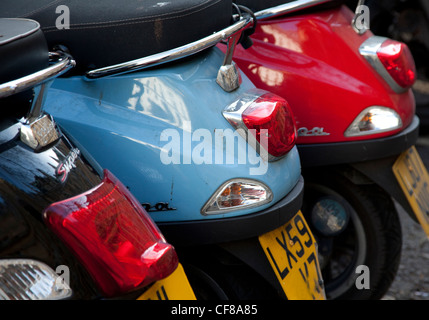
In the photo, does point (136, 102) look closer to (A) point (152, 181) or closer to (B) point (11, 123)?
(A) point (152, 181)

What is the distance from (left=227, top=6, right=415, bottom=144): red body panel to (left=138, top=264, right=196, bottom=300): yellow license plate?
117 centimetres

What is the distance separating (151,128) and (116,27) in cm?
31

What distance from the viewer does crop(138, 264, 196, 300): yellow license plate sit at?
152 centimetres

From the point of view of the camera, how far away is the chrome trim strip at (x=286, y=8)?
8.32 ft

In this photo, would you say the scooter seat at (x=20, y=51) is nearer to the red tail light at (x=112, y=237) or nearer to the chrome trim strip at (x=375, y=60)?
the red tail light at (x=112, y=237)

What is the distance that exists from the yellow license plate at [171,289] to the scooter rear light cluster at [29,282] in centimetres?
23

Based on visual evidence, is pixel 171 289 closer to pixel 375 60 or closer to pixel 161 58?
pixel 161 58

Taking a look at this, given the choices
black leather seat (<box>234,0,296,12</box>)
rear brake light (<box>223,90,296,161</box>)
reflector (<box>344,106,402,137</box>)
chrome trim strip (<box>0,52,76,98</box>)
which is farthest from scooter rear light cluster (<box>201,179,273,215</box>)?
black leather seat (<box>234,0,296,12</box>)

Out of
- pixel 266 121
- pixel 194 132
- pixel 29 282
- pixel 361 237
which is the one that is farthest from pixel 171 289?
pixel 361 237

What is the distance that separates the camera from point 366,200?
2.79 m

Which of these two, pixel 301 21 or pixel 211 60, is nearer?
pixel 211 60

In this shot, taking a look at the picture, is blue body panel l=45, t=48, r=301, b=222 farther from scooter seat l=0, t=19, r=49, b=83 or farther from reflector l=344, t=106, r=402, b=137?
reflector l=344, t=106, r=402, b=137

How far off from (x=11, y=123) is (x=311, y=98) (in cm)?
146

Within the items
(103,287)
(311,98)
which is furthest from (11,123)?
(311,98)
